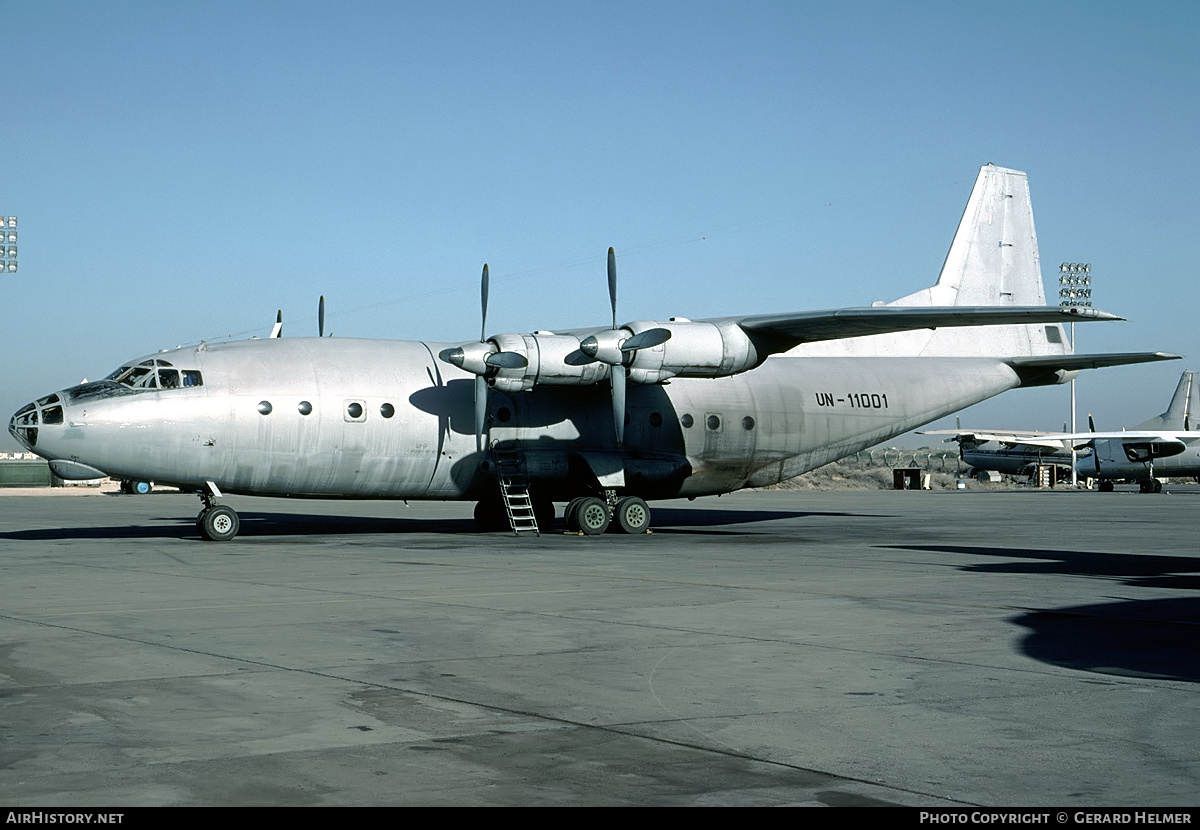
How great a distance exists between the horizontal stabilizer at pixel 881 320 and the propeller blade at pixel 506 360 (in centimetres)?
508

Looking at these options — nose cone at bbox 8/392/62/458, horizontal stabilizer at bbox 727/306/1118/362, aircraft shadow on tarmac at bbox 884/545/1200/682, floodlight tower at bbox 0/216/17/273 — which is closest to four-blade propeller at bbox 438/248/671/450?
horizontal stabilizer at bbox 727/306/1118/362

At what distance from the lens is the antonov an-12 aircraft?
2320 centimetres

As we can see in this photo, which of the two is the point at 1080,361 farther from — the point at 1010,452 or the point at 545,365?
the point at 1010,452

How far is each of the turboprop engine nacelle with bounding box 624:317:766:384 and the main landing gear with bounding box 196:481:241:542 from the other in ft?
28.6

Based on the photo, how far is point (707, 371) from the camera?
25.8 meters

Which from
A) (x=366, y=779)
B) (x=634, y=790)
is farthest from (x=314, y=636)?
(x=634, y=790)

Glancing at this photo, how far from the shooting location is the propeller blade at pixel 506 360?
24.1 metres

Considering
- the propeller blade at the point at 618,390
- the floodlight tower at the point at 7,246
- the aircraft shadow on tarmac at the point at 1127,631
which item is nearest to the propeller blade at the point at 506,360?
the propeller blade at the point at 618,390

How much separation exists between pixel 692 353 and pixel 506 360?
13.4ft

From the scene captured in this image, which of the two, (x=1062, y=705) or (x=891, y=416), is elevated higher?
(x=891, y=416)

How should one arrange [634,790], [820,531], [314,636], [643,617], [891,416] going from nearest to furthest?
[634,790] < [314,636] < [643,617] < [820,531] < [891,416]

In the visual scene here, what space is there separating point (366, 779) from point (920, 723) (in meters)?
3.34
